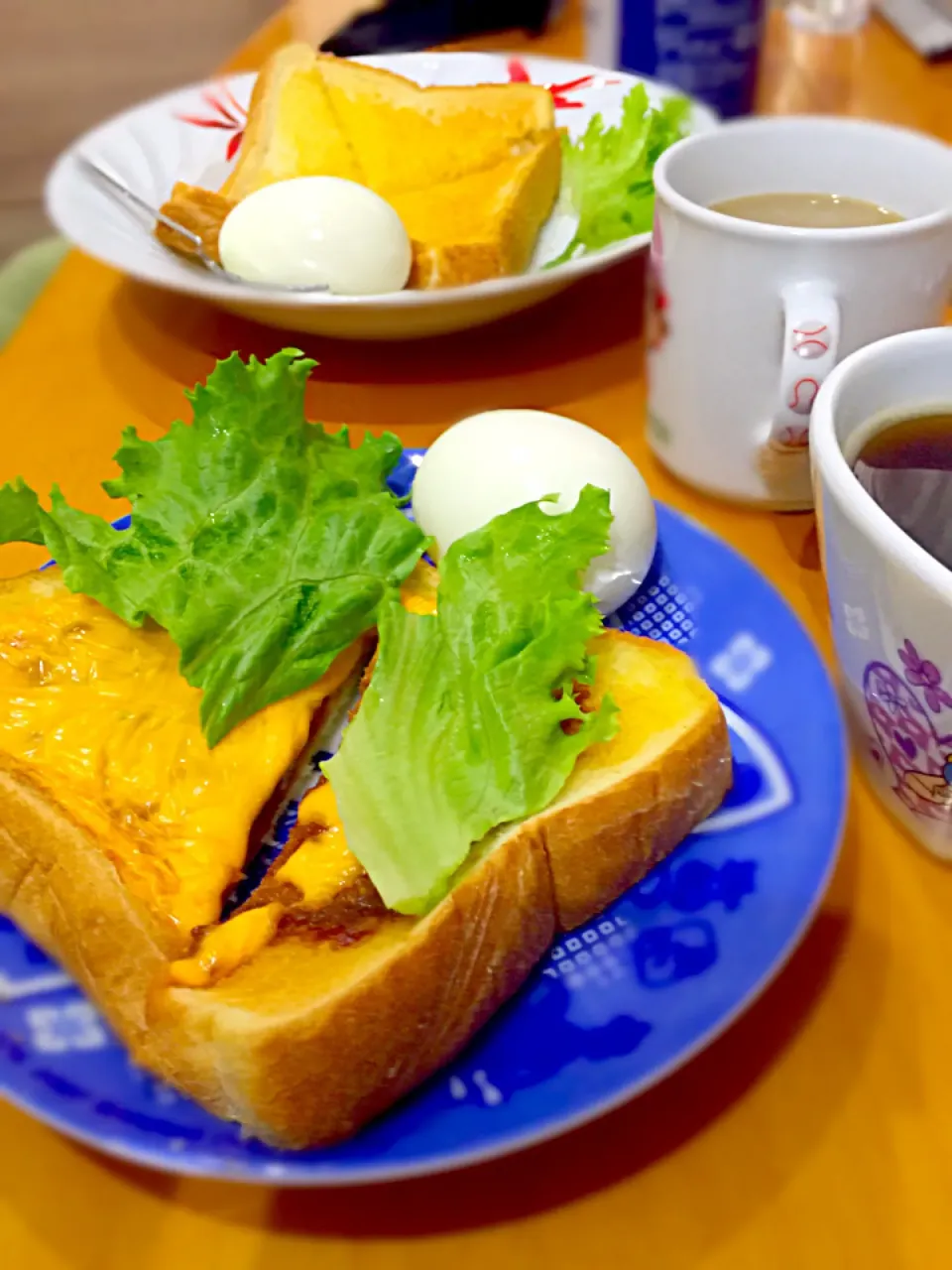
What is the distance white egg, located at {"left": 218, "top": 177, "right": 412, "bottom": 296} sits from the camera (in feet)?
3.18

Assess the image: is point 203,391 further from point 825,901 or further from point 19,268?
point 19,268

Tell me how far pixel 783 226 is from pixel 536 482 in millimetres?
267

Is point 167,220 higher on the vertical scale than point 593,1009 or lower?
higher

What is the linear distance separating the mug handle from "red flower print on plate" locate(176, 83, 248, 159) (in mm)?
813

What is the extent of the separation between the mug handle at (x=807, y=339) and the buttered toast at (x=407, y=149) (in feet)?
1.35

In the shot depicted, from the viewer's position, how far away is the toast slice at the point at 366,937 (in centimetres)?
48

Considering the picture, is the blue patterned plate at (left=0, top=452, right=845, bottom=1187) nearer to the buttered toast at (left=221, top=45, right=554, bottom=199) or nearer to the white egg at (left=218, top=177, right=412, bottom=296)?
the white egg at (left=218, top=177, right=412, bottom=296)

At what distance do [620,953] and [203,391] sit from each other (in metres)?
0.48

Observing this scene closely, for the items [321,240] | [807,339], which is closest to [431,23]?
[321,240]

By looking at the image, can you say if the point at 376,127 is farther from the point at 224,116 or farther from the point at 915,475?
the point at 915,475

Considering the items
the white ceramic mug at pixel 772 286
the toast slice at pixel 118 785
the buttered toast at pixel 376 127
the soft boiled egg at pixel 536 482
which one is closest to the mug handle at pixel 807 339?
the white ceramic mug at pixel 772 286

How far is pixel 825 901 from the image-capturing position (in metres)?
0.60

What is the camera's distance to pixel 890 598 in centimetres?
53

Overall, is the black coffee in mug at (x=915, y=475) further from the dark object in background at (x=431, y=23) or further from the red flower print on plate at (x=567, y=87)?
the dark object in background at (x=431, y=23)
